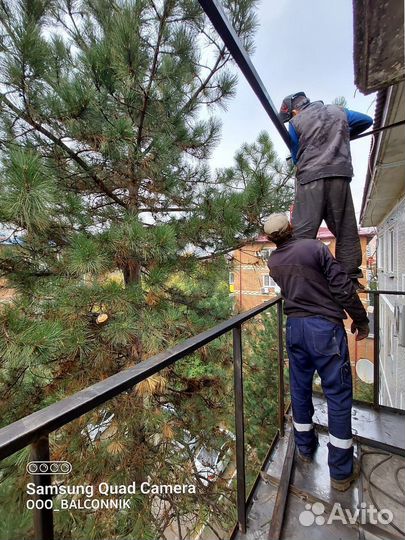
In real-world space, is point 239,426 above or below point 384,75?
below

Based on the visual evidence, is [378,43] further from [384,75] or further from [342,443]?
[342,443]

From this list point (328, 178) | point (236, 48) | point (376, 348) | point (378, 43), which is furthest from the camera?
point (376, 348)

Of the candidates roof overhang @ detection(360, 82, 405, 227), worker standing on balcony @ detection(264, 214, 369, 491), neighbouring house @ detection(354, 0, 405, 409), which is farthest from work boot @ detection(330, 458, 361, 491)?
roof overhang @ detection(360, 82, 405, 227)

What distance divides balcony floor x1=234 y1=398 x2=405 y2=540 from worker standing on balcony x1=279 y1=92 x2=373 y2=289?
1000 mm

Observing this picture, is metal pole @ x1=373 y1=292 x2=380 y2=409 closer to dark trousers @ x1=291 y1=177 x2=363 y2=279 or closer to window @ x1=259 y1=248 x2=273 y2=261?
dark trousers @ x1=291 y1=177 x2=363 y2=279

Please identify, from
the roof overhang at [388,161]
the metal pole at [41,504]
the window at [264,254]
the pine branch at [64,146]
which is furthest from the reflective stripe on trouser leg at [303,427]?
the pine branch at [64,146]

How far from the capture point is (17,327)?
1652 mm

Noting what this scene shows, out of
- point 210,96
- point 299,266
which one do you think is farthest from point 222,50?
point 299,266

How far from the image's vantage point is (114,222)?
8.15 feet

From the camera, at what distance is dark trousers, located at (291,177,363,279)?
1425mm

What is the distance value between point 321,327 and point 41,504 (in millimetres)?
1251

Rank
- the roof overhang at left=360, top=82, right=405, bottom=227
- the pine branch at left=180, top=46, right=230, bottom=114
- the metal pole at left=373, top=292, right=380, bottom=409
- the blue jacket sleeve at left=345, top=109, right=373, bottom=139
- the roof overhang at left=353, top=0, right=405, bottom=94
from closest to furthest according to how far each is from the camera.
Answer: the roof overhang at left=353, top=0, right=405, bottom=94 → the blue jacket sleeve at left=345, top=109, right=373, bottom=139 → the roof overhang at left=360, top=82, right=405, bottom=227 → the metal pole at left=373, top=292, right=380, bottom=409 → the pine branch at left=180, top=46, right=230, bottom=114

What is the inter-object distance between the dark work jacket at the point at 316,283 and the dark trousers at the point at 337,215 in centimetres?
12

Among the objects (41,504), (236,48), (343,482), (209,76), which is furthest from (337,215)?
(209,76)
